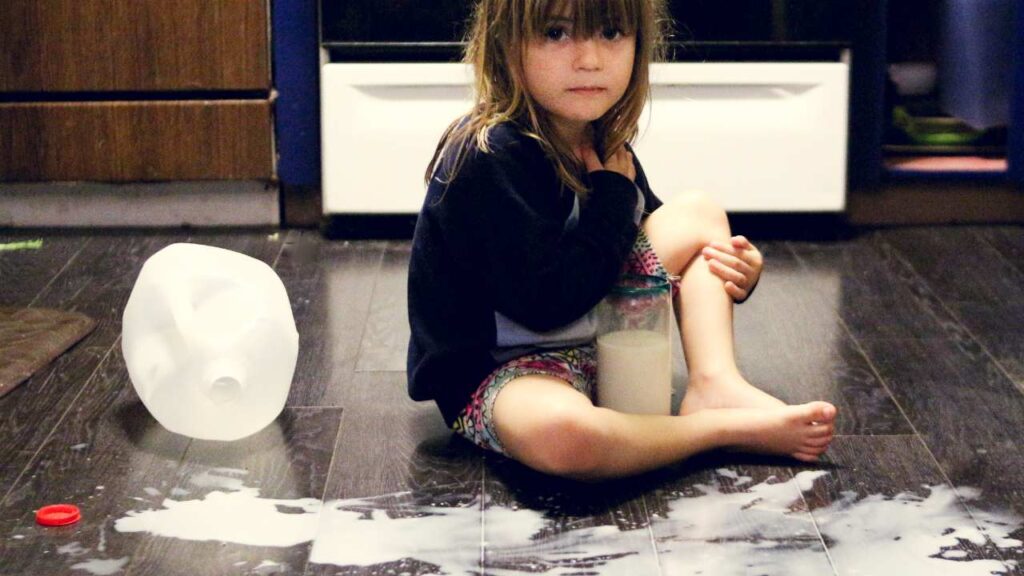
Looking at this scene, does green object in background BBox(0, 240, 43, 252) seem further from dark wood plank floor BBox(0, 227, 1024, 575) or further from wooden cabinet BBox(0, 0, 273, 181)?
dark wood plank floor BBox(0, 227, 1024, 575)

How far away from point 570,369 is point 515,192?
21 cm

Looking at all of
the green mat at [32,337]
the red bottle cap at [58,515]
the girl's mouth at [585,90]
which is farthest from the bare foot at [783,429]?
the green mat at [32,337]

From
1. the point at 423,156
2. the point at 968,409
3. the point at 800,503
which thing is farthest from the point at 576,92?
the point at 423,156

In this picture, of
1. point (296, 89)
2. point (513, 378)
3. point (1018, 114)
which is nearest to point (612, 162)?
point (513, 378)

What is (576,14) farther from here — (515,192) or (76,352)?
(76,352)

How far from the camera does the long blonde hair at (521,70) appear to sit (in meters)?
1.50

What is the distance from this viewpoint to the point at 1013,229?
2578 millimetres

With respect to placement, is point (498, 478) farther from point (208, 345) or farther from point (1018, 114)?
point (1018, 114)

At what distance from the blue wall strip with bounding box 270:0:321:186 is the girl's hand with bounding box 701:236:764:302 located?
1031mm

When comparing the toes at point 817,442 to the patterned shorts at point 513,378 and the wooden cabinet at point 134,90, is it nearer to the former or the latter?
the patterned shorts at point 513,378

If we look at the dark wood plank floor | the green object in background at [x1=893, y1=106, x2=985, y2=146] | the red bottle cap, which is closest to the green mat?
the dark wood plank floor

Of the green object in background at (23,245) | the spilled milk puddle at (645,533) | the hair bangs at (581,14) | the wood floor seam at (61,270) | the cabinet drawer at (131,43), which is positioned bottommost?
the spilled milk puddle at (645,533)

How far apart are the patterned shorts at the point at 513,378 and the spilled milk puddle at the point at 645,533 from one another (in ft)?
0.38

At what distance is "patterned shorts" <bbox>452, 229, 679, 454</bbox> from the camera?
5.04 ft
